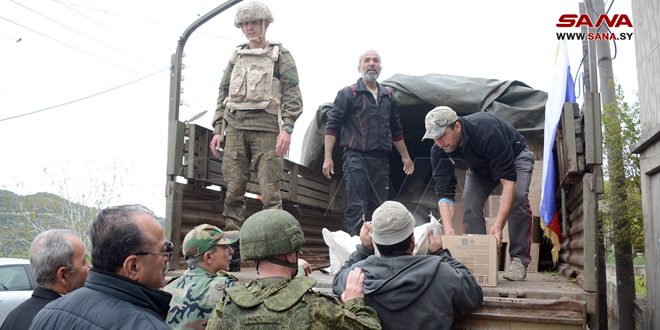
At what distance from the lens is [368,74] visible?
527 centimetres

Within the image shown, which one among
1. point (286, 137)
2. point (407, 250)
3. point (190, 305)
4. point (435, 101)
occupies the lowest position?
point (190, 305)

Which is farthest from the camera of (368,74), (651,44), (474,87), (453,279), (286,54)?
(474,87)

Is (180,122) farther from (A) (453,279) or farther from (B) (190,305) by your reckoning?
(A) (453,279)

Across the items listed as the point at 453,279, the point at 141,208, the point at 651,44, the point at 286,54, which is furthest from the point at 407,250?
the point at 651,44

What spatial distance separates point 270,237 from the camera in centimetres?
228

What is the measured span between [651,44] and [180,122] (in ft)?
12.4

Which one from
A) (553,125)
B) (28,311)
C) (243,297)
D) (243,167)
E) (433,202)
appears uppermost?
(553,125)

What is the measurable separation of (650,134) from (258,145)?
119 inches

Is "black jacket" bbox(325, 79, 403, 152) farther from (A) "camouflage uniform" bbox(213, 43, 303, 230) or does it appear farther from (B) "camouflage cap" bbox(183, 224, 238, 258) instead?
(B) "camouflage cap" bbox(183, 224, 238, 258)

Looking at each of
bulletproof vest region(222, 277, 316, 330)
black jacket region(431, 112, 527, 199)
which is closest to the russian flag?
black jacket region(431, 112, 527, 199)

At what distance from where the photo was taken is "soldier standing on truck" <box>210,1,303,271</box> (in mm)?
4652

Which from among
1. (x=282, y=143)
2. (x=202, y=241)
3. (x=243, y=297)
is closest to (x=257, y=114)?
(x=282, y=143)

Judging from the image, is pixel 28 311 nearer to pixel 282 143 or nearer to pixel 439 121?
pixel 282 143

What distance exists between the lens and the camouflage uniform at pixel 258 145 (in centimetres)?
466
